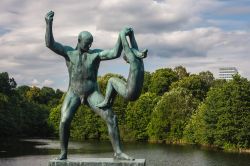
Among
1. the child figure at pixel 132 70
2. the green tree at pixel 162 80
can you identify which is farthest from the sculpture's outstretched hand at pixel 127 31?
the green tree at pixel 162 80

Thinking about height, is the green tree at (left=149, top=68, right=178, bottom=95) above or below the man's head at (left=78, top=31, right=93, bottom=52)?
above

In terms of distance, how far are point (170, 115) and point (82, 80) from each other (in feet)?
213

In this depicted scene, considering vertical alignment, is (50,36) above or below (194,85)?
below

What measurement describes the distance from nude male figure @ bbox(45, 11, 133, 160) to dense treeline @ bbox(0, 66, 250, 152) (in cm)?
4888

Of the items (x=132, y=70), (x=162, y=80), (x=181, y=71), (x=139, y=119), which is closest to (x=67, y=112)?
(x=132, y=70)

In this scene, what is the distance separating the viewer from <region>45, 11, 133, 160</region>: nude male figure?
1152 centimetres

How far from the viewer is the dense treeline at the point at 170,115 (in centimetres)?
6012

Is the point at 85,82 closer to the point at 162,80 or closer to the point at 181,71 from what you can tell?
the point at 162,80

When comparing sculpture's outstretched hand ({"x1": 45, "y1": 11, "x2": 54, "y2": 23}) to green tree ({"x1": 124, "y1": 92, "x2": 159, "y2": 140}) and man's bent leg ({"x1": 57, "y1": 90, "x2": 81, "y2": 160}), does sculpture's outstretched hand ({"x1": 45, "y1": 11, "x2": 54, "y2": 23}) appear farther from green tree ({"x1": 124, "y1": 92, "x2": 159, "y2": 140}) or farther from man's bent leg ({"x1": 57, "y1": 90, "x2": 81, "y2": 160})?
green tree ({"x1": 124, "y1": 92, "x2": 159, "y2": 140})

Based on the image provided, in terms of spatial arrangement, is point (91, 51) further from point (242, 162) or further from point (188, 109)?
point (188, 109)

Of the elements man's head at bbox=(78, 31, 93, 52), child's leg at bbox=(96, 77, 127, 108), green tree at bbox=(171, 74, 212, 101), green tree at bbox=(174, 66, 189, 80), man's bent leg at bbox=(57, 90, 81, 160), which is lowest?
man's bent leg at bbox=(57, 90, 81, 160)

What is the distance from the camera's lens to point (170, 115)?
249ft

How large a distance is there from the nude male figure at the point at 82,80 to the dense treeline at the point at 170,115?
48880 mm

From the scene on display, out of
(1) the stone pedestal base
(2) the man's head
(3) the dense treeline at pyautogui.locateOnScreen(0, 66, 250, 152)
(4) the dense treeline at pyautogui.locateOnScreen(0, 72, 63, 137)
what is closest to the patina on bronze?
(2) the man's head
